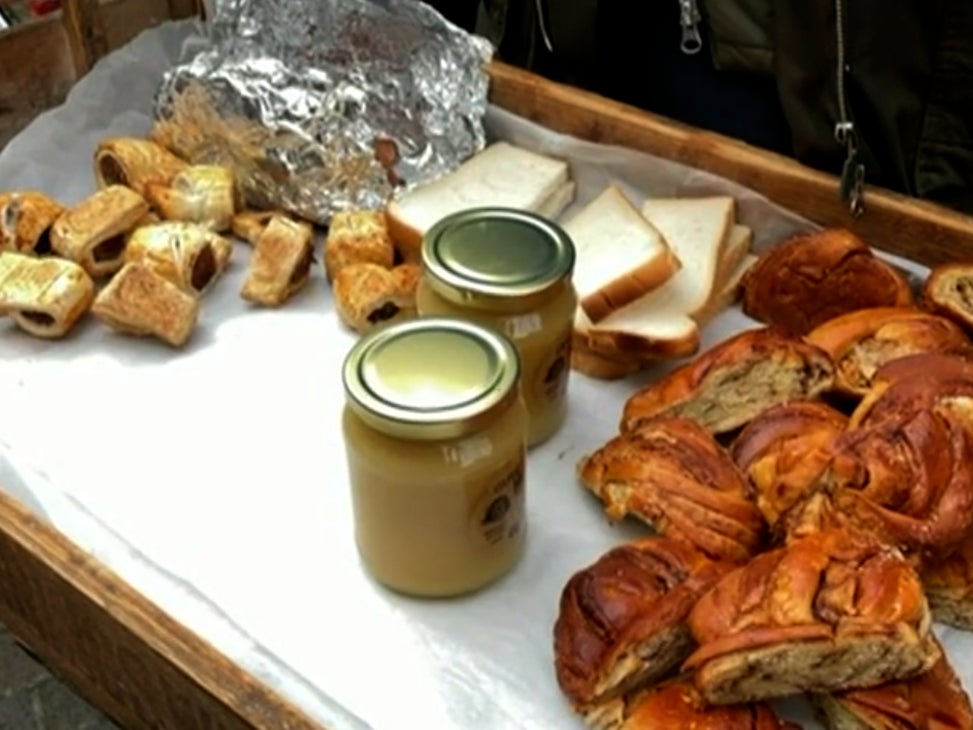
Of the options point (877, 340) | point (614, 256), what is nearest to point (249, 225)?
point (614, 256)

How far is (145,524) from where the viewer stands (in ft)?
→ 3.38

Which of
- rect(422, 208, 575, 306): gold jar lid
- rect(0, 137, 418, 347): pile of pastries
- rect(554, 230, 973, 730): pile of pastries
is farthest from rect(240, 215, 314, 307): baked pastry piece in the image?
rect(554, 230, 973, 730): pile of pastries

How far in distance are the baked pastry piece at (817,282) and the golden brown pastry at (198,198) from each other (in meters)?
0.49

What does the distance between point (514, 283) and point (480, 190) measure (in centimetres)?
34

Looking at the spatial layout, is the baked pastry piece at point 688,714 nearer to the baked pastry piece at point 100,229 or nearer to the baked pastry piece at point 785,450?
the baked pastry piece at point 785,450

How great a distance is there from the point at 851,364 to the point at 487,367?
31 centimetres

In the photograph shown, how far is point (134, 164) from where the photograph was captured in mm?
1329

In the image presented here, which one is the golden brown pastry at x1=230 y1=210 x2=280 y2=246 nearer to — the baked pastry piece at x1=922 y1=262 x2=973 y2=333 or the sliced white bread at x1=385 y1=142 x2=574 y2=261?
the sliced white bread at x1=385 y1=142 x2=574 y2=261

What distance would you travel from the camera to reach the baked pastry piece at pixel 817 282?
3.69 ft

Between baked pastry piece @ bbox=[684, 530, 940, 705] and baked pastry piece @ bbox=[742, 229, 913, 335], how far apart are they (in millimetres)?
355

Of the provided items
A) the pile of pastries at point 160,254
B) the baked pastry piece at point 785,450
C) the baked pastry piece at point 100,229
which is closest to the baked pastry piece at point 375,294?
the pile of pastries at point 160,254

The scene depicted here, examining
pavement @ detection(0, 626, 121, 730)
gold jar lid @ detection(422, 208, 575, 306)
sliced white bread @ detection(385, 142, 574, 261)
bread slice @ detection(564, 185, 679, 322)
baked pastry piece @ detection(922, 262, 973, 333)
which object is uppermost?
gold jar lid @ detection(422, 208, 575, 306)

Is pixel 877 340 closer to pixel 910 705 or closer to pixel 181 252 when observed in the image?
pixel 910 705

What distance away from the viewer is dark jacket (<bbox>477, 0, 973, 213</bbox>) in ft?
3.74
